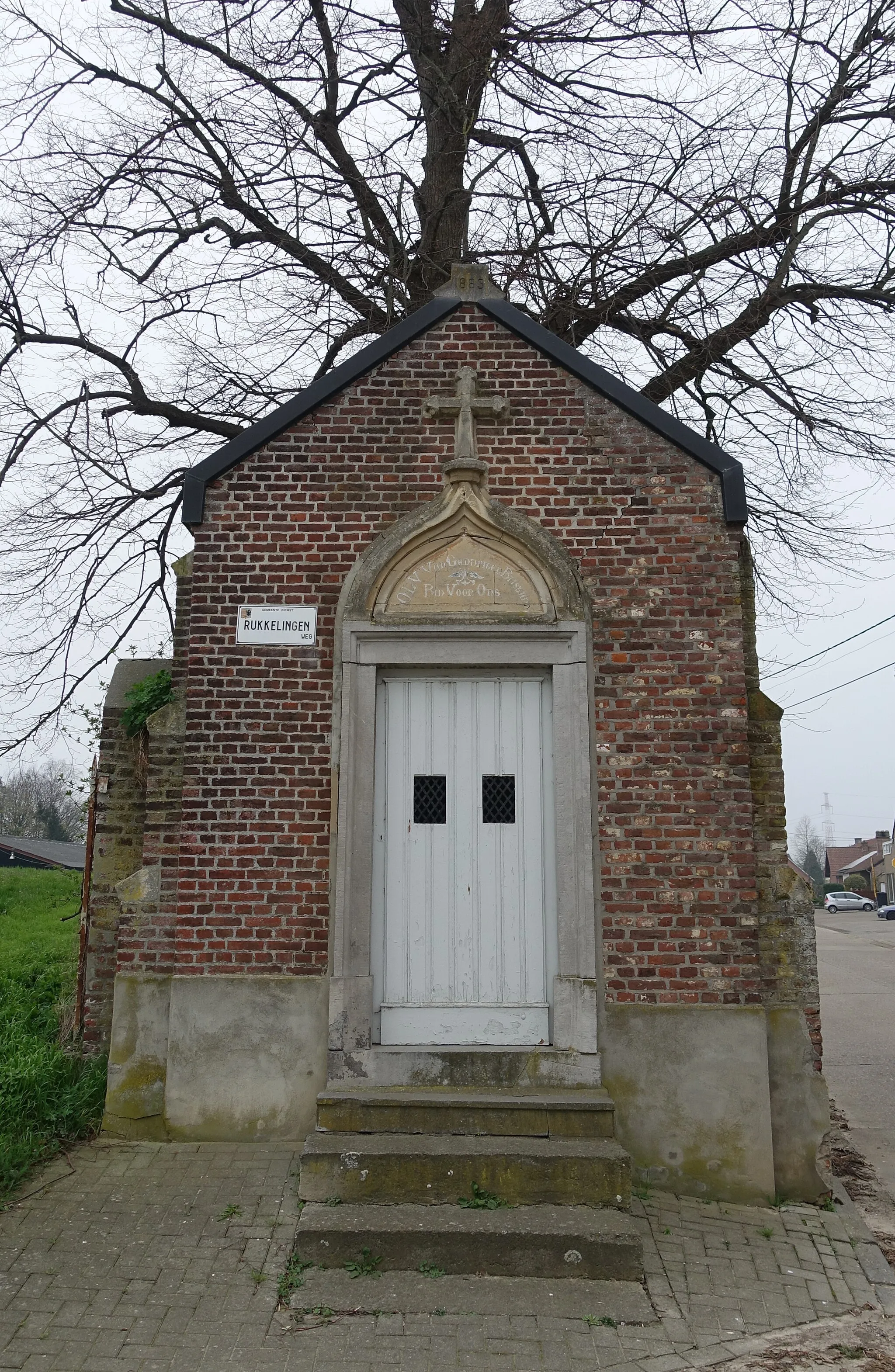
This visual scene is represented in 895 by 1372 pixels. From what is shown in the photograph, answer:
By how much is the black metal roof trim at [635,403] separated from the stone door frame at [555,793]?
1.25m

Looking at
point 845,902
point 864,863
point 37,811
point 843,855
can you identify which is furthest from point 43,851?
point 843,855

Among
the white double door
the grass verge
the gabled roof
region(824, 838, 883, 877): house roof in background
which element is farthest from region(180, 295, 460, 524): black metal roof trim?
region(824, 838, 883, 877): house roof in background

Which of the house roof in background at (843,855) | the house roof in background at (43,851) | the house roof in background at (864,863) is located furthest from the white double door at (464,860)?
the house roof in background at (843,855)

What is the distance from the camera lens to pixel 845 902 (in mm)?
58781

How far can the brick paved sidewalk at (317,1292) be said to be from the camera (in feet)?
12.7

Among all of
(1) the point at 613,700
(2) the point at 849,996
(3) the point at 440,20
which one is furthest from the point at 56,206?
(2) the point at 849,996

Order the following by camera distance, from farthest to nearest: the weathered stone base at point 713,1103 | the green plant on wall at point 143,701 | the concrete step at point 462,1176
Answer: the green plant on wall at point 143,701
the weathered stone base at point 713,1103
the concrete step at point 462,1176

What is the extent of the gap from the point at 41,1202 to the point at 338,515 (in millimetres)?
4098

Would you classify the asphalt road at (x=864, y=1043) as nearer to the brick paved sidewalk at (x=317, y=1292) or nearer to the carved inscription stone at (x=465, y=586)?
the brick paved sidewalk at (x=317, y=1292)

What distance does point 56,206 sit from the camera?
359 inches

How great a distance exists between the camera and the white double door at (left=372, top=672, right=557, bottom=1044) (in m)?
5.73

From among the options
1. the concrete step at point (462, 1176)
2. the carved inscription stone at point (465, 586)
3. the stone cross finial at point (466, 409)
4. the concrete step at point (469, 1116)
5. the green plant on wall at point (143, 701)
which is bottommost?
the concrete step at point (462, 1176)

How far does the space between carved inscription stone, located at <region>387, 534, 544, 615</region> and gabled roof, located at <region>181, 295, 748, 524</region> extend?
1252 millimetres

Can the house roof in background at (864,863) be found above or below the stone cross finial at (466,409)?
below
